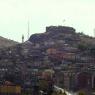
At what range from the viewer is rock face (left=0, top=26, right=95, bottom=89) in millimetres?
64750

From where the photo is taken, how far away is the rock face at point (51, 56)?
64.8 metres

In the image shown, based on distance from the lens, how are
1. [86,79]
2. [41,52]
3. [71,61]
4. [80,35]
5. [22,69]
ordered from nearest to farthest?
[86,79], [22,69], [71,61], [41,52], [80,35]

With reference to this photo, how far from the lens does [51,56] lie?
257ft

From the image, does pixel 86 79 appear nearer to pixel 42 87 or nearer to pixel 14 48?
pixel 42 87

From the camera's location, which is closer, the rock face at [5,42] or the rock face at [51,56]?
the rock face at [51,56]

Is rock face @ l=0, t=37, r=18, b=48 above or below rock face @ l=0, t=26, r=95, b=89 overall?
above

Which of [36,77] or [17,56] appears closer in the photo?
[36,77]

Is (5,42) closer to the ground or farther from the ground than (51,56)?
farther from the ground

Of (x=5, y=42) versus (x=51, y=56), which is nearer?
(x=51, y=56)

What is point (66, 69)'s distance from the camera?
69.6m

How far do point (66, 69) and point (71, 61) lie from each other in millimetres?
5986

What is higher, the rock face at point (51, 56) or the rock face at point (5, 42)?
the rock face at point (5, 42)

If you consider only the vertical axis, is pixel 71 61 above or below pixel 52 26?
below

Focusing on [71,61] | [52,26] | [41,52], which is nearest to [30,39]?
[52,26]
